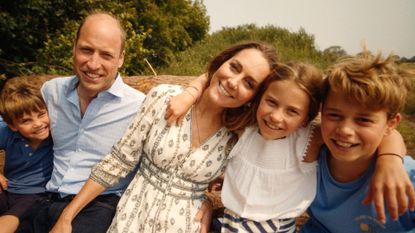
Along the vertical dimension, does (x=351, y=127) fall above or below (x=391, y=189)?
above

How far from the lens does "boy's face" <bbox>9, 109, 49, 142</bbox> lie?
2375 millimetres

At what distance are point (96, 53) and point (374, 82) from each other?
167cm

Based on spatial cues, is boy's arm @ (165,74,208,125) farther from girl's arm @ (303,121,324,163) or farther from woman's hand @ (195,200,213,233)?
girl's arm @ (303,121,324,163)

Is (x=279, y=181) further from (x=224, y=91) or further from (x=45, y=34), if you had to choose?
(x=45, y=34)

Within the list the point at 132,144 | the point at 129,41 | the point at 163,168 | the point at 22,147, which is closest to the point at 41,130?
the point at 22,147

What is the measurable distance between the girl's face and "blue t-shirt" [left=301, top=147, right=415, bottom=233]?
0.90 ft

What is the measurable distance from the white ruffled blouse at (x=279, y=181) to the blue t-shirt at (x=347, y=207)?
69mm

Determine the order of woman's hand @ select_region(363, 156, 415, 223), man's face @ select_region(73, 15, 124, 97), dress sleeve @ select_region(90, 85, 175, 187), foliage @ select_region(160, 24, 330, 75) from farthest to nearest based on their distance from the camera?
foliage @ select_region(160, 24, 330, 75), man's face @ select_region(73, 15, 124, 97), dress sleeve @ select_region(90, 85, 175, 187), woman's hand @ select_region(363, 156, 415, 223)

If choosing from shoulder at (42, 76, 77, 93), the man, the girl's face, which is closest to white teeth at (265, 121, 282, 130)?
the girl's face

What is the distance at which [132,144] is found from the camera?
2.01 meters

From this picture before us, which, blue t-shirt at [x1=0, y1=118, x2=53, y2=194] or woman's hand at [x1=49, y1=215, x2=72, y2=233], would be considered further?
blue t-shirt at [x1=0, y1=118, x2=53, y2=194]

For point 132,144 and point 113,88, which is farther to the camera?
point 113,88

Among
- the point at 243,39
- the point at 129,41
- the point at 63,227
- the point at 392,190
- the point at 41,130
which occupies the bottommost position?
the point at 63,227

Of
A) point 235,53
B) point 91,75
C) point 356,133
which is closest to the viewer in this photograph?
point 356,133
